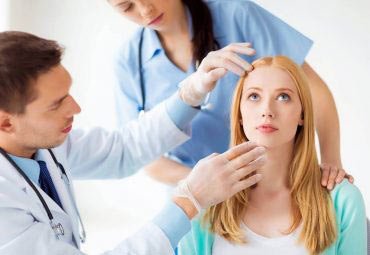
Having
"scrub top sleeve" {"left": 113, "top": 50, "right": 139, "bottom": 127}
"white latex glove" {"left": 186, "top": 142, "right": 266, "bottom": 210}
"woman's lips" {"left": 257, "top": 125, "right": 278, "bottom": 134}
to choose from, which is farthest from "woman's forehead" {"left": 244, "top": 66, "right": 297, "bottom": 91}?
"scrub top sleeve" {"left": 113, "top": 50, "right": 139, "bottom": 127}

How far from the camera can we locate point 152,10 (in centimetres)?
171

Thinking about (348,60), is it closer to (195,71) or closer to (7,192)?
(195,71)

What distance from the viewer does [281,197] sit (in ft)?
5.25

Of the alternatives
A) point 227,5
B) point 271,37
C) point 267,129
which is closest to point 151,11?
point 227,5

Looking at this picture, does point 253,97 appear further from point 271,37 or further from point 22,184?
point 22,184

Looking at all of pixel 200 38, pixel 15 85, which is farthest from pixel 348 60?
pixel 15 85

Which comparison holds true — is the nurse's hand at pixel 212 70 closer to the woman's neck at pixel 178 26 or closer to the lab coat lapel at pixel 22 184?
the woman's neck at pixel 178 26

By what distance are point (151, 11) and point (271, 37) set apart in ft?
1.30

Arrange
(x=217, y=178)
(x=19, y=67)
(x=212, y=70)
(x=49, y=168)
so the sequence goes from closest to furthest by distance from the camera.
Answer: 1. (x=19, y=67)
2. (x=217, y=178)
3. (x=49, y=168)
4. (x=212, y=70)

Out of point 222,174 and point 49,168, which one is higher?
point 222,174

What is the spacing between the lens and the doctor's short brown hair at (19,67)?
4.21 feet

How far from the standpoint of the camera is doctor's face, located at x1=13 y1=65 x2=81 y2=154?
134 cm

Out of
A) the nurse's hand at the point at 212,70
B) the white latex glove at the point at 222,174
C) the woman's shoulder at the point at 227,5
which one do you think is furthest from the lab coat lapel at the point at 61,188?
the woman's shoulder at the point at 227,5

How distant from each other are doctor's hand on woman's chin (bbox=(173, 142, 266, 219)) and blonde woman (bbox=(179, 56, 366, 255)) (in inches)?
5.1
